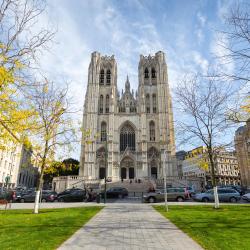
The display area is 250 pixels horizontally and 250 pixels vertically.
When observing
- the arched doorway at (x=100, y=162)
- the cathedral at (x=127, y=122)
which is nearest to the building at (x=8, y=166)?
the cathedral at (x=127, y=122)

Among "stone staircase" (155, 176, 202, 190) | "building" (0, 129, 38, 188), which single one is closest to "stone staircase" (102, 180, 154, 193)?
"stone staircase" (155, 176, 202, 190)

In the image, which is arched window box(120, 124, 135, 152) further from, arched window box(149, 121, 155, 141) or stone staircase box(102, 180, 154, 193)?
stone staircase box(102, 180, 154, 193)

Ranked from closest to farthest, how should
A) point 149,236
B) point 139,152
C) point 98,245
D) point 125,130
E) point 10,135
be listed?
1. point 98,245
2. point 149,236
3. point 10,135
4. point 139,152
5. point 125,130

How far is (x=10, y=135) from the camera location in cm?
799

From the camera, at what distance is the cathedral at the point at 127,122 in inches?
1925

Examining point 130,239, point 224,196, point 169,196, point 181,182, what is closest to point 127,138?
point 181,182

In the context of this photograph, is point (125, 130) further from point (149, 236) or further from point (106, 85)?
point (149, 236)

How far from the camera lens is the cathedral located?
48906 mm

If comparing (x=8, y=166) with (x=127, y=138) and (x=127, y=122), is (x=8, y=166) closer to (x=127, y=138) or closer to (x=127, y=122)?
(x=127, y=138)

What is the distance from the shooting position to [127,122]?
53.9m

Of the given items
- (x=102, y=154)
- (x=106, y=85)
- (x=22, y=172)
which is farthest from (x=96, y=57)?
(x=22, y=172)

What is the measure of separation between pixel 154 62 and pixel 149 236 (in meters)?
57.1

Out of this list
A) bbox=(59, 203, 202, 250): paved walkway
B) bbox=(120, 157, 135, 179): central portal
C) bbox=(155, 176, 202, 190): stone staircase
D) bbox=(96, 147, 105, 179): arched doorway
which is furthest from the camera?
bbox=(120, 157, 135, 179): central portal

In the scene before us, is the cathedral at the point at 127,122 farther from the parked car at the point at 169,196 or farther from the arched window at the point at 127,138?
the parked car at the point at 169,196
